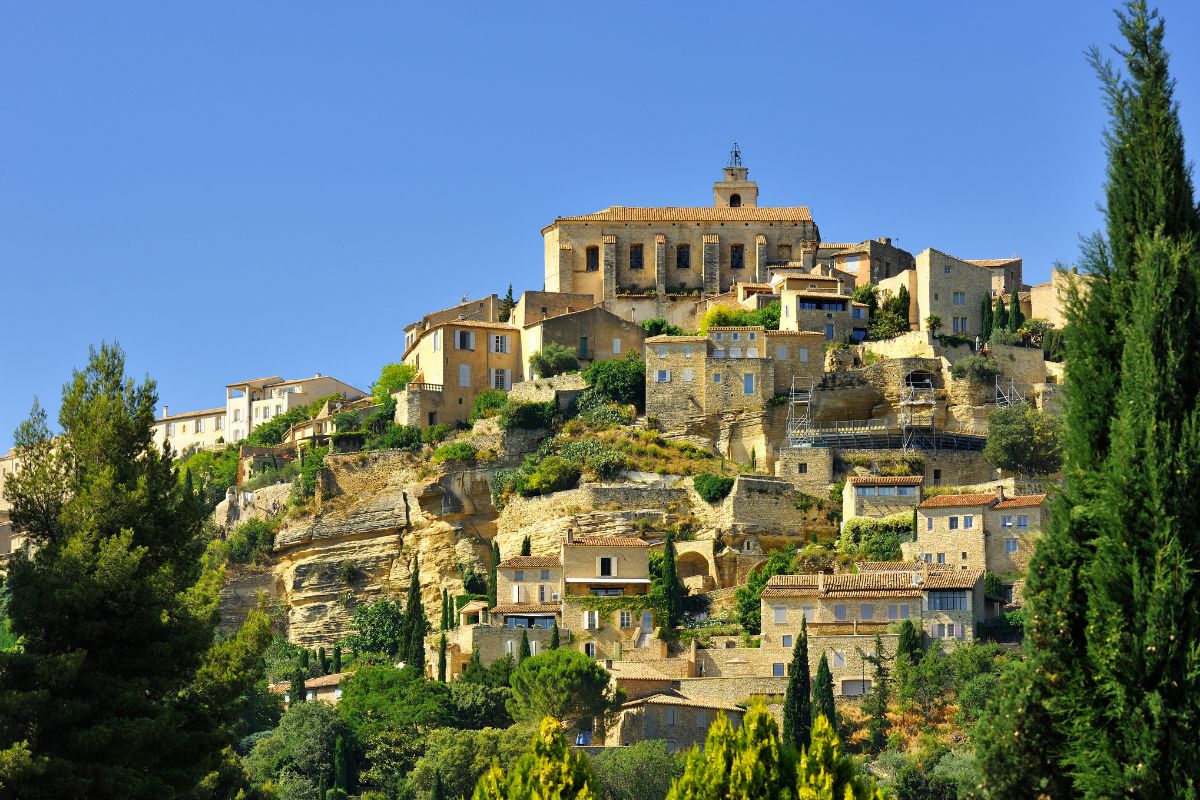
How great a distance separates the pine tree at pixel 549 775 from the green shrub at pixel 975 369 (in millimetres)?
50383

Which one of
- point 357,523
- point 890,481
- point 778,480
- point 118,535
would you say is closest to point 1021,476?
point 890,481

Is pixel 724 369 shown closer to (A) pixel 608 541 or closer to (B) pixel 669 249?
(A) pixel 608 541

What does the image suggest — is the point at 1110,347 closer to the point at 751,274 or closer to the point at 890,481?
the point at 890,481

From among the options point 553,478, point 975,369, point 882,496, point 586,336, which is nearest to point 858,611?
point 882,496

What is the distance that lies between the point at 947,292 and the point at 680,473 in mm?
17592

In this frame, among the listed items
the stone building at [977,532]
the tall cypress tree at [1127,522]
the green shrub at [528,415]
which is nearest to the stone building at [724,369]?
the green shrub at [528,415]

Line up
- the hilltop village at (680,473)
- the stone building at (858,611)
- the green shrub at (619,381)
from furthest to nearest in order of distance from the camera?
the green shrub at (619,381) < the hilltop village at (680,473) < the stone building at (858,611)

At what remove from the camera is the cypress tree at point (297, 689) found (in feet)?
210

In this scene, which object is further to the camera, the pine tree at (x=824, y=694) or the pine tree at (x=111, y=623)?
the pine tree at (x=824, y=694)

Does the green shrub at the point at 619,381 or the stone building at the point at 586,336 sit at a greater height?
the stone building at the point at 586,336

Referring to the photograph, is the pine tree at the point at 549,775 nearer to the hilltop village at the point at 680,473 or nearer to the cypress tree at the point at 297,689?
the hilltop village at the point at 680,473

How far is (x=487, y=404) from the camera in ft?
249

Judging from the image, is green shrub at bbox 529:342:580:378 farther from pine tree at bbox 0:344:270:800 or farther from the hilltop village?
pine tree at bbox 0:344:270:800

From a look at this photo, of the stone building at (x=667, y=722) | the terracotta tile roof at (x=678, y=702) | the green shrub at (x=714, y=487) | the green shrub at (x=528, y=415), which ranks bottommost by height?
the stone building at (x=667, y=722)
